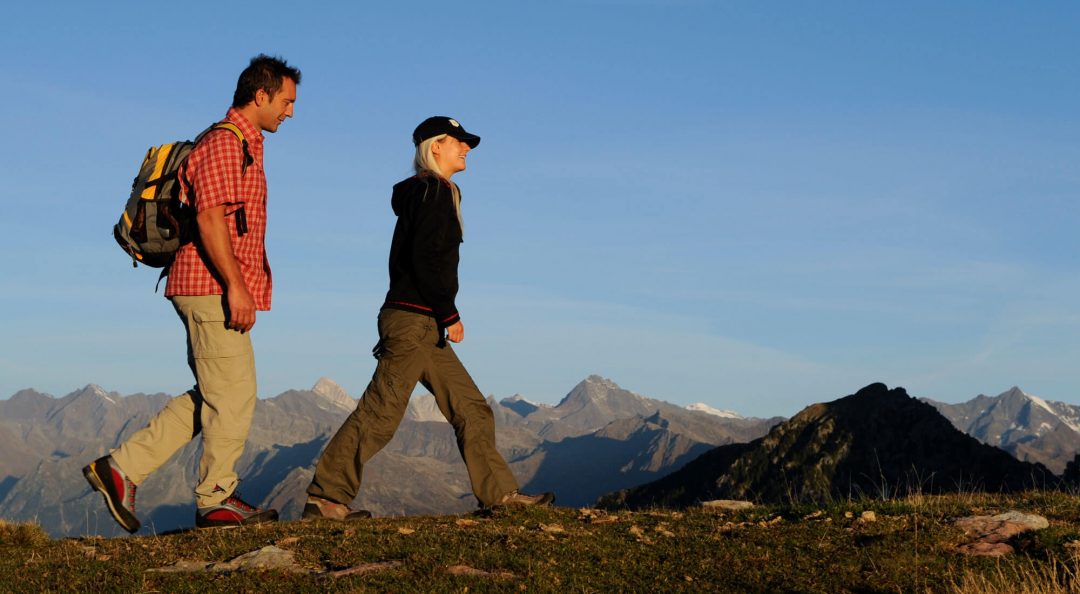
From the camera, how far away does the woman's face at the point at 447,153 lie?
10.9 meters

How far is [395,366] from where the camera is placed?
10555 millimetres

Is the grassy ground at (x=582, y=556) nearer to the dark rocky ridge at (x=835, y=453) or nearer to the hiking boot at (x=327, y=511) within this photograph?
the hiking boot at (x=327, y=511)

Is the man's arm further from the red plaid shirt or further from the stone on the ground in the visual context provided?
the stone on the ground

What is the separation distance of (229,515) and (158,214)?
2891 mm

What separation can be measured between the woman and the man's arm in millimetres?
1479

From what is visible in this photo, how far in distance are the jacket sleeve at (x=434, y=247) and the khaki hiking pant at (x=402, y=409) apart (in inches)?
9.7

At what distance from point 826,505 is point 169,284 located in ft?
23.5

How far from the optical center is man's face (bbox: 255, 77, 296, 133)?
33.5ft

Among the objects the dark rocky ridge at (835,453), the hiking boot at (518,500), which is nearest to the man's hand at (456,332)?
the hiking boot at (518,500)

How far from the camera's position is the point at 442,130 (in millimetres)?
10844

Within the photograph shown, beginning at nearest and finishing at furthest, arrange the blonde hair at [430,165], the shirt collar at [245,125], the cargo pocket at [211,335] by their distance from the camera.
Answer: the cargo pocket at [211,335] < the shirt collar at [245,125] < the blonde hair at [430,165]

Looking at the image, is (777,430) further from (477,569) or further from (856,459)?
(477,569)

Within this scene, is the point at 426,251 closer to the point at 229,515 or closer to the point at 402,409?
the point at 402,409

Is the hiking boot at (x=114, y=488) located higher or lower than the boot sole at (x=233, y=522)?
higher
